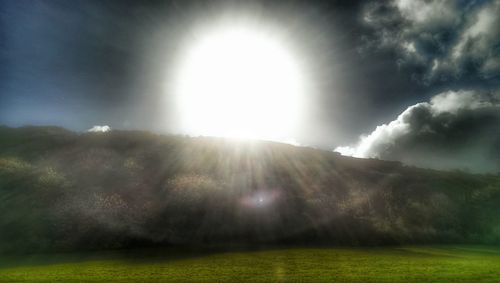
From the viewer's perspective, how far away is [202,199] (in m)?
20.6

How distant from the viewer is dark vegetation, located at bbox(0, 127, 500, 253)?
1712 cm

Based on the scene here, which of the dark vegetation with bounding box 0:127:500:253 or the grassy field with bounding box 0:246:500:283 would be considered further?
the dark vegetation with bounding box 0:127:500:253

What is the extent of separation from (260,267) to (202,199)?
9.66 meters

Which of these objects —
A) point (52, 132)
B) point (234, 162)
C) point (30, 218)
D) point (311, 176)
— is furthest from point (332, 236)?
point (52, 132)

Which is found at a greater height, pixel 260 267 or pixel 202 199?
pixel 202 199

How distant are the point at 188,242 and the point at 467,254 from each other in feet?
42.8

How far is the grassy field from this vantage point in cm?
1026

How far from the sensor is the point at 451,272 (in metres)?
11.1

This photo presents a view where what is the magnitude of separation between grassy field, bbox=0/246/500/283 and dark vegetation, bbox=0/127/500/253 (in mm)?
2865

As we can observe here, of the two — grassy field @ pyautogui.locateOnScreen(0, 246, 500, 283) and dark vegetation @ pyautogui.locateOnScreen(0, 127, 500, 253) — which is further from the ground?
dark vegetation @ pyautogui.locateOnScreen(0, 127, 500, 253)

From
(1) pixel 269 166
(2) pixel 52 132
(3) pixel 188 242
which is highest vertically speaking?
(2) pixel 52 132

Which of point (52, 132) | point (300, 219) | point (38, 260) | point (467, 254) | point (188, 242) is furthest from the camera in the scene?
point (52, 132)

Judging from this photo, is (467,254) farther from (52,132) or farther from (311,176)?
(52,132)

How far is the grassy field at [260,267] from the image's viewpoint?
33.7 ft
